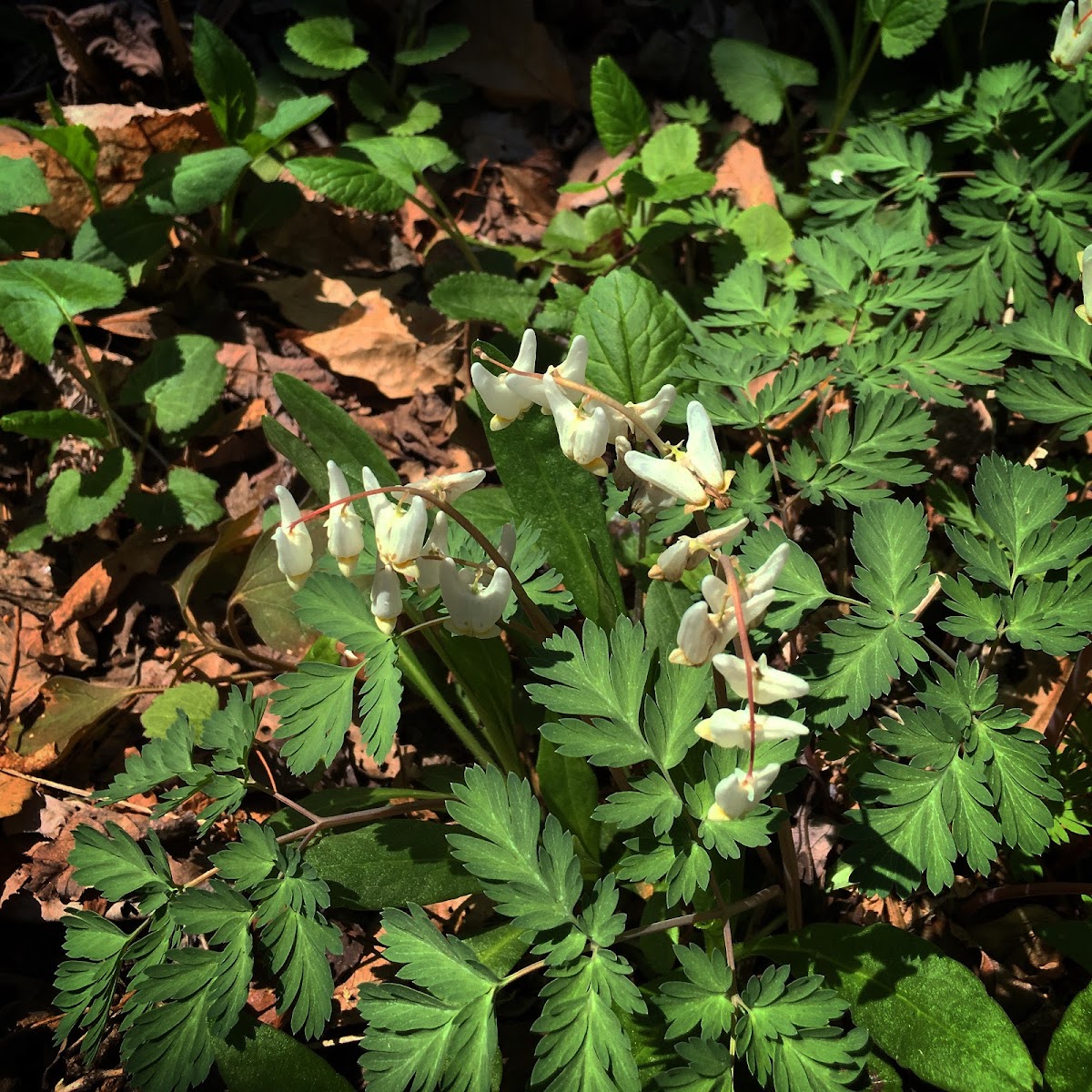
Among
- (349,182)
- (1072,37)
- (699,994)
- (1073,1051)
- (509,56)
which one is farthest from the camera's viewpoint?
(509,56)

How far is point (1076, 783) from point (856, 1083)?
88 cm

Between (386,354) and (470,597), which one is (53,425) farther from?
(470,597)

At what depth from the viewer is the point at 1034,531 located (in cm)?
197

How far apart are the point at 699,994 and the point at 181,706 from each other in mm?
1858

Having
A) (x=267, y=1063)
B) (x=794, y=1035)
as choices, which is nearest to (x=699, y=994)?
(x=794, y=1035)

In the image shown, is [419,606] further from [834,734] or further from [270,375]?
[270,375]

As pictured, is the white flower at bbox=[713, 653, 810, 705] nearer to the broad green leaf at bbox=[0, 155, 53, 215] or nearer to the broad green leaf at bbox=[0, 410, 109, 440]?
the broad green leaf at bbox=[0, 410, 109, 440]

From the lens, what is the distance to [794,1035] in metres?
1.60

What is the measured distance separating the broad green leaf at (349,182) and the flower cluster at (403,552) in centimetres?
165

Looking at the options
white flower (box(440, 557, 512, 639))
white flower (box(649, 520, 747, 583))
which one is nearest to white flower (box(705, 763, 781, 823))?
white flower (box(649, 520, 747, 583))

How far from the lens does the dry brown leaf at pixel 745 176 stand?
3887 mm

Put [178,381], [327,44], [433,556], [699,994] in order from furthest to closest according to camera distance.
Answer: [327,44], [178,381], [433,556], [699,994]

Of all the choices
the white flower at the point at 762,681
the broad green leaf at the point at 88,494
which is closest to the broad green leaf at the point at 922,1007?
the white flower at the point at 762,681

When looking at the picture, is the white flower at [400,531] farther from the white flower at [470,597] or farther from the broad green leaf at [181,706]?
the broad green leaf at [181,706]
